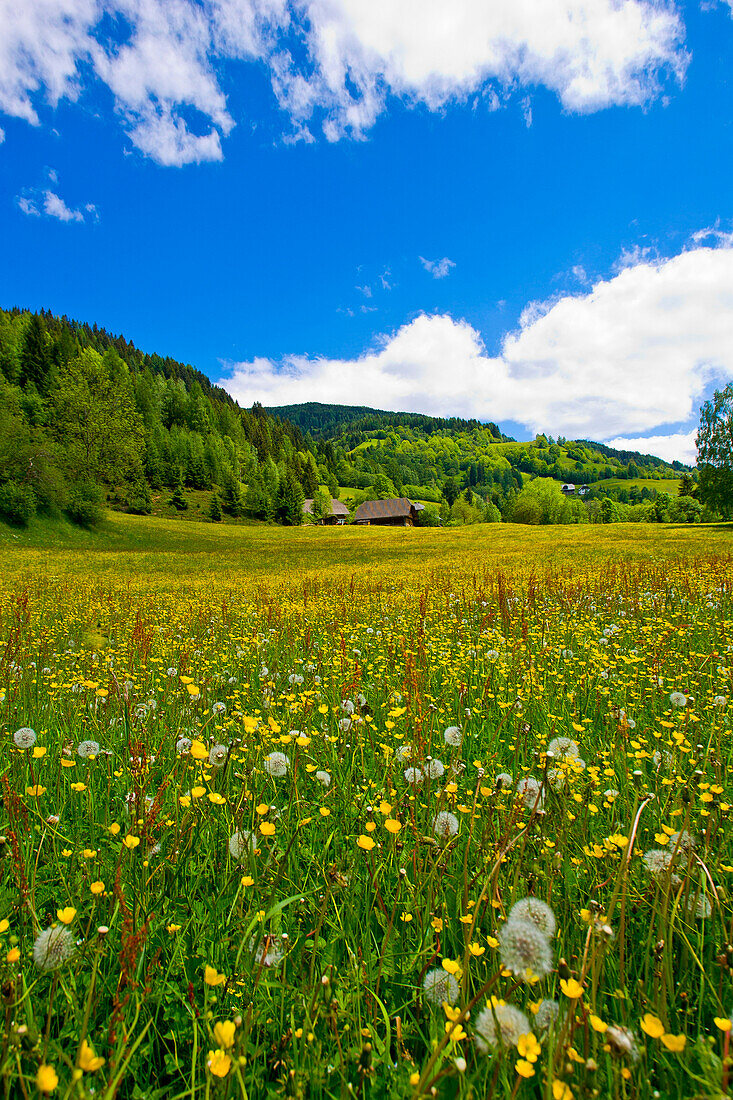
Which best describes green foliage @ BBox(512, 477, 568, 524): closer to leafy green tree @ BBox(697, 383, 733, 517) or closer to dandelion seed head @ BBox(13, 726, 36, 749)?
leafy green tree @ BBox(697, 383, 733, 517)

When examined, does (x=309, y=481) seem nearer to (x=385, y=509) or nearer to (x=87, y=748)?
(x=385, y=509)

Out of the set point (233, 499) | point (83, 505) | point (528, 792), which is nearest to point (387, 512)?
point (233, 499)

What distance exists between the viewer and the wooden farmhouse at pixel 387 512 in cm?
10131

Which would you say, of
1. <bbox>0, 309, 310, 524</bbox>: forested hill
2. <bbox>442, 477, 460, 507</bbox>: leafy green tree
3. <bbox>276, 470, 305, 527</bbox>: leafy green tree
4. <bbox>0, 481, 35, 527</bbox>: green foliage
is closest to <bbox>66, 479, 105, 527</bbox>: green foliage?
<bbox>0, 309, 310, 524</bbox>: forested hill

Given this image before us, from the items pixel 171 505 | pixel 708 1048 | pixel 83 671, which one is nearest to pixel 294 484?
pixel 171 505

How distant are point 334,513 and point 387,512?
478 inches

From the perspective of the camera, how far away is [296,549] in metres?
37.3

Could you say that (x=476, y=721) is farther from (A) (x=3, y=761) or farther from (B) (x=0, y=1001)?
(A) (x=3, y=761)

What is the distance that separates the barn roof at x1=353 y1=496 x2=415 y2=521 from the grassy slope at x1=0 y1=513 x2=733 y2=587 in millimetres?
39771

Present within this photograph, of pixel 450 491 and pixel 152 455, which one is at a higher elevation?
pixel 152 455

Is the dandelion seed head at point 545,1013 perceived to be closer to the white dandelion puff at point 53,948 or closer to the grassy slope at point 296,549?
the white dandelion puff at point 53,948

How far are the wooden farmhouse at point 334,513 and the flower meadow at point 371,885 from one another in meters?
89.8

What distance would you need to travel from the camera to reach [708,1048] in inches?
52.7

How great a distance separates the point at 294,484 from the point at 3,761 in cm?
7907
